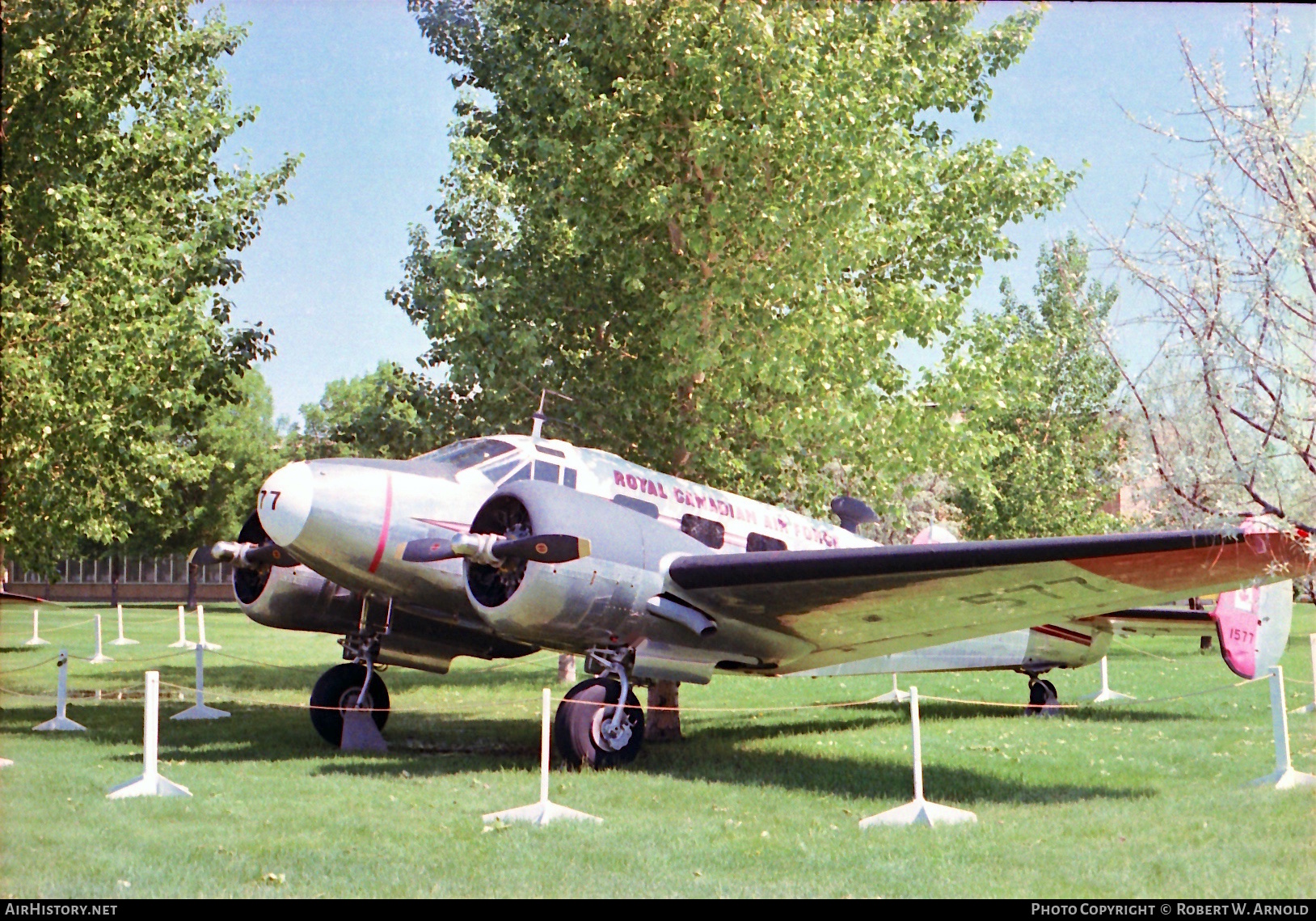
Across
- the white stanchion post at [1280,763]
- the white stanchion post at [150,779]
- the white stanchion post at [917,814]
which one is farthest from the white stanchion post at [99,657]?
the white stanchion post at [1280,763]

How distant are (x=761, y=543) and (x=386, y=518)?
485 cm

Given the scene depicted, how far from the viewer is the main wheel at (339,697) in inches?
571

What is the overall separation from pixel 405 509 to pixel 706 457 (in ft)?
26.9

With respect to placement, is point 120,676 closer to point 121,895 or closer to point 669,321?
point 669,321

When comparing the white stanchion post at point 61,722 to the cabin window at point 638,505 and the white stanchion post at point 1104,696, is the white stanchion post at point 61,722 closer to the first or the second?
the cabin window at point 638,505

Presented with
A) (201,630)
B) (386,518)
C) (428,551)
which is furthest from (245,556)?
(201,630)

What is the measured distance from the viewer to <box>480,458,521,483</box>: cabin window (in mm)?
13141

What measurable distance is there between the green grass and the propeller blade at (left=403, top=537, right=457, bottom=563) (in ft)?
6.89

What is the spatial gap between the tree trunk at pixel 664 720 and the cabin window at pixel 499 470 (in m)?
3.86

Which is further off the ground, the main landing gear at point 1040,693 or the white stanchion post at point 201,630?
the white stanchion post at point 201,630

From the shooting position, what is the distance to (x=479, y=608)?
11922mm

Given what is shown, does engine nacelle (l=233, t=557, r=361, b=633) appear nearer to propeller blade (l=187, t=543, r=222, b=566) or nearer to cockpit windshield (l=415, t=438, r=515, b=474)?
propeller blade (l=187, t=543, r=222, b=566)

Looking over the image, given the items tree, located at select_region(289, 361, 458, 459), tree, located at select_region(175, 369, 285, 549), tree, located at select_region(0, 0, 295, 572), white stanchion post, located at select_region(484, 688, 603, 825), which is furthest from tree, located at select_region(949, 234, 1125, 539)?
tree, located at select_region(175, 369, 285, 549)

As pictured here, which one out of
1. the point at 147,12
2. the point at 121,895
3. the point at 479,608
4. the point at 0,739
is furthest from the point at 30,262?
the point at 121,895
